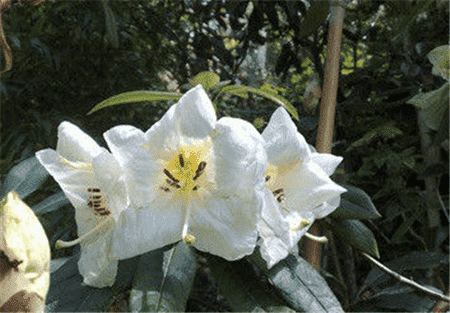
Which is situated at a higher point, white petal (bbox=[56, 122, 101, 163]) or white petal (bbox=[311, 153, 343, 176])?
white petal (bbox=[56, 122, 101, 163])

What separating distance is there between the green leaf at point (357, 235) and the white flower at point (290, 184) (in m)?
0.11

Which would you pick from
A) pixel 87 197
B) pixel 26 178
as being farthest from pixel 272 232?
pixel 26 178

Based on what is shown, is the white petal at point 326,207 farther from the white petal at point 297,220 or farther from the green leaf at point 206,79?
the green leaf at point 206,79

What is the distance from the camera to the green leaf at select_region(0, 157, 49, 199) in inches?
17.5

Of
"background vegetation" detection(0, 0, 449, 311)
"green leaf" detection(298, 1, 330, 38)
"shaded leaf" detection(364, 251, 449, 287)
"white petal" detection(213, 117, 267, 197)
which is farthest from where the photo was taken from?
"background vegetation" detection(0, 0, 449, 311)

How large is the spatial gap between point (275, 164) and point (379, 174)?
1.08 m

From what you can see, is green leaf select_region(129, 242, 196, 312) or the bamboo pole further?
the bamboo pole

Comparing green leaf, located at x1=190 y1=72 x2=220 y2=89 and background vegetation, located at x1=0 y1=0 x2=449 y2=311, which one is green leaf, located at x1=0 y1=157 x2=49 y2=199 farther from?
background vegetation, located at x1=0 y1=0 x2=449 y2=311

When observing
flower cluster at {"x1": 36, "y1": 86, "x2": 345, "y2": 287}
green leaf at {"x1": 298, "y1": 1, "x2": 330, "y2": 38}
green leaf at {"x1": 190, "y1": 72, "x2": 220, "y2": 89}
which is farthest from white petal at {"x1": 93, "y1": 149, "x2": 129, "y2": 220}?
green leaf at {"x1": 298, "y1": 1, "x2": 330, "y2": 38}

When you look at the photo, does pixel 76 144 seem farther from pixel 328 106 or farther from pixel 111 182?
pixel 328 106

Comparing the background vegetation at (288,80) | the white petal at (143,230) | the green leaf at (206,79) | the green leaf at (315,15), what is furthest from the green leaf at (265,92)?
the background vegetation at (288,80)

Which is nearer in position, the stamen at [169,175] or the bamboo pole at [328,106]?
the stamen at [169,175]

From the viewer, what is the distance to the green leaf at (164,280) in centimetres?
34

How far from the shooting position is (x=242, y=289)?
0.39 m
